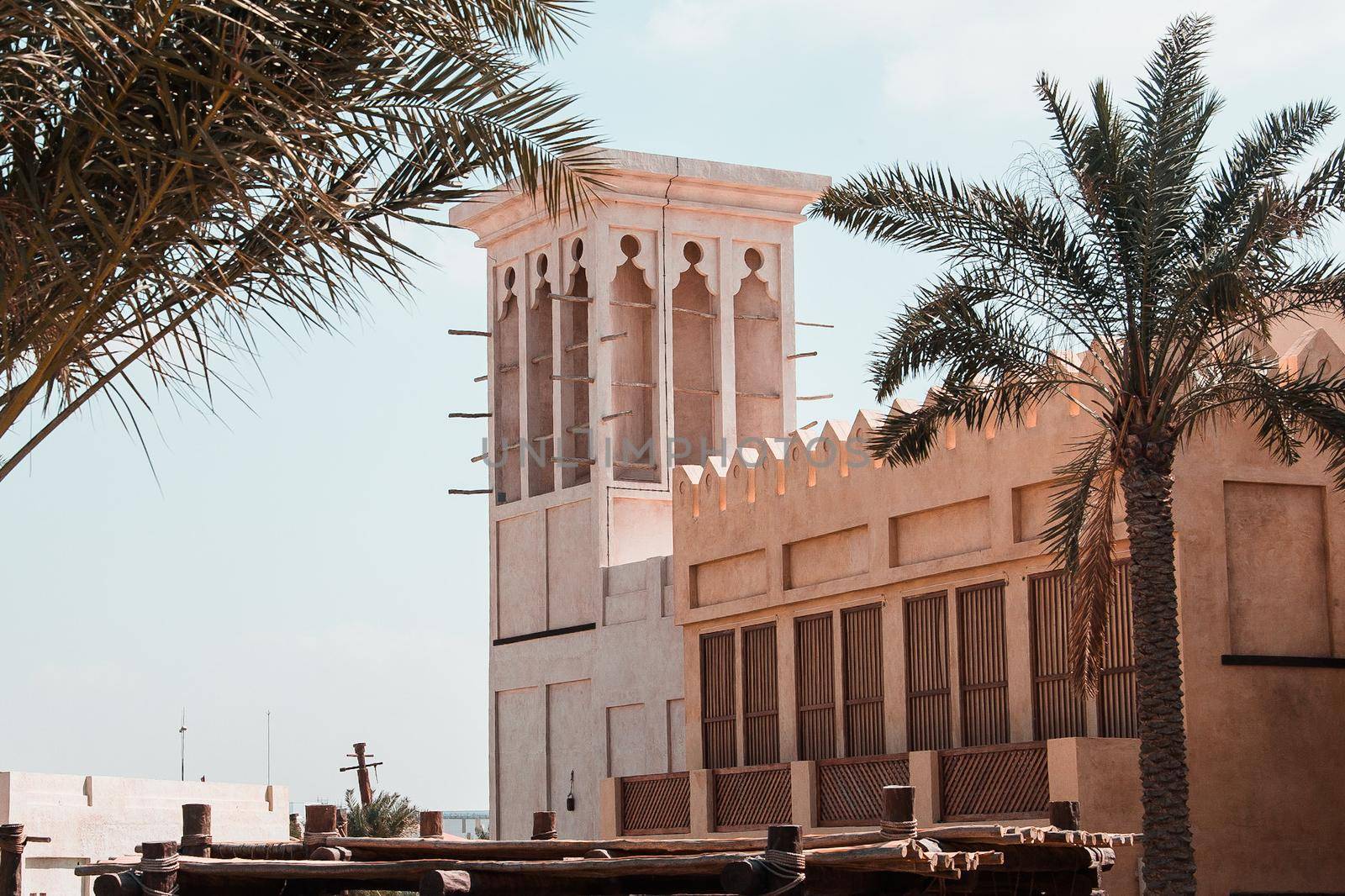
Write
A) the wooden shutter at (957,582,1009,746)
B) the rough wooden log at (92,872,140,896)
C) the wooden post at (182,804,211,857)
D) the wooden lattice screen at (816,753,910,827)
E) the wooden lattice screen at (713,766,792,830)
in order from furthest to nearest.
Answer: the wooden lattice screen at (713,766,792,830), the wooden lattice screen at (816,753,910,827), the wooden shutter at (957,582,1009,746), the wooden post at (182,804,211,857), the rough wooden log at (92,872,140,896)

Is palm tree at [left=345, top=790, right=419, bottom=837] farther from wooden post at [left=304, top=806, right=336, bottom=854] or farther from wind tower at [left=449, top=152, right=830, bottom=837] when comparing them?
wooden post at [left=304, top=806, right=336, bottom=854]

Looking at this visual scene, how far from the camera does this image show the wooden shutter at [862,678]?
2081 cm

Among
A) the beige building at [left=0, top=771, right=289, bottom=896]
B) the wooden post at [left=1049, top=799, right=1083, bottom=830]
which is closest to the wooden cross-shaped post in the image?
the beige building at [left=0, top=771, right=289, bottom=896]

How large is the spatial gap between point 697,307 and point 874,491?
32.1 feet

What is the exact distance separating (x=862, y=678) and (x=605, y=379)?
8609mm

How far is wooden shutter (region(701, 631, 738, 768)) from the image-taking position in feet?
77.0

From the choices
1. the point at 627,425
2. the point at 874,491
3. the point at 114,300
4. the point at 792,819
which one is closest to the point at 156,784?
the point at 627,425

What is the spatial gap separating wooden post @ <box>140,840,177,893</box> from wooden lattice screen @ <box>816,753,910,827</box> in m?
10.9

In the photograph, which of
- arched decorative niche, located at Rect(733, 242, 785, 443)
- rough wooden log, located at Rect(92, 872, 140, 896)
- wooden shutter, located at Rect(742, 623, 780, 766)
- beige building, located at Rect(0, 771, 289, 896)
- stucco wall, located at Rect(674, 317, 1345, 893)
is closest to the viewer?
rough wooden log, located at Rect(92, 872, 140, 896)

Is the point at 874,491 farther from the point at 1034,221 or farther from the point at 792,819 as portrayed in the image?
the point at 1034,221

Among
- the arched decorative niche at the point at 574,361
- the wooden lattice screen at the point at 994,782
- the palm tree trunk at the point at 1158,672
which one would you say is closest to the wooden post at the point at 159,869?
the palm tree trunk at the point at 1158,672

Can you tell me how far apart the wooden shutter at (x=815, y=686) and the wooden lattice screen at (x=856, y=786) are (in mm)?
672

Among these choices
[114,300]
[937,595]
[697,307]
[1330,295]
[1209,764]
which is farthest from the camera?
[697,307]

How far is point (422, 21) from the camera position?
28.6ft
